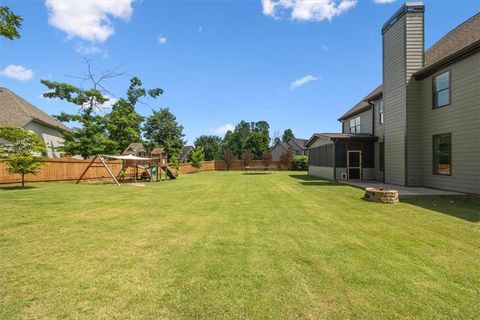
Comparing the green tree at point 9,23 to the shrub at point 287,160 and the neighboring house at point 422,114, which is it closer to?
the neighboring house at point 422,114

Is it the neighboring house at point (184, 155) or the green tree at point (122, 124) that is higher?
the green tree at point (122, 124)

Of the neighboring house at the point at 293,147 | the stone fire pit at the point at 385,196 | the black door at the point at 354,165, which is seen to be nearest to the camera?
the stone fire pit at the point at 385,196

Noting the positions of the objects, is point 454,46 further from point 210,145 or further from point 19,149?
point 210,145

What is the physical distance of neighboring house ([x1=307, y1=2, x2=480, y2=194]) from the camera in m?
9.73

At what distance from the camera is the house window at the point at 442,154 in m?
10.7

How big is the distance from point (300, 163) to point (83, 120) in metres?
24.3

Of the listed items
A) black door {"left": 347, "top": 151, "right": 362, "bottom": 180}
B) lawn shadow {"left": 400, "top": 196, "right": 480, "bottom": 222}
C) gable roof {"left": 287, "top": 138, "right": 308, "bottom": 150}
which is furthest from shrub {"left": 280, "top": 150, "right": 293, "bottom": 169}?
lawn shadow {"left": 400, "top": 196, "right": 480, "bottom": 222}

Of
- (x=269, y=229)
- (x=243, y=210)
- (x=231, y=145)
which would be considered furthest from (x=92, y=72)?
(x=231, y=145)

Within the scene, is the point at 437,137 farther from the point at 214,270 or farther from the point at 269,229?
the point at 214,270

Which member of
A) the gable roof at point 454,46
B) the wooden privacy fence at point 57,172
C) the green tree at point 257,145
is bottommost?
the wooden privacy fence at point 57,172

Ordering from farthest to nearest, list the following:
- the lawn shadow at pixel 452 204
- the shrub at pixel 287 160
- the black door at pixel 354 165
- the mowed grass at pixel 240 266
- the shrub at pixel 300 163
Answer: the shrub at pixel 287 160
the shrub at pixel 300 163
the black door at pixel 354 165
the lawn shadow at pixel 452 204
the mowed grass at pixel 240 266

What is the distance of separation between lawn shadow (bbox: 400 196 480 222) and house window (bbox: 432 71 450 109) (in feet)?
13.9

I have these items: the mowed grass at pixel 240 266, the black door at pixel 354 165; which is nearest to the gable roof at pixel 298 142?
the black door at pixel 354 165

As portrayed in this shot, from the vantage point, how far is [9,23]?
5648mm
